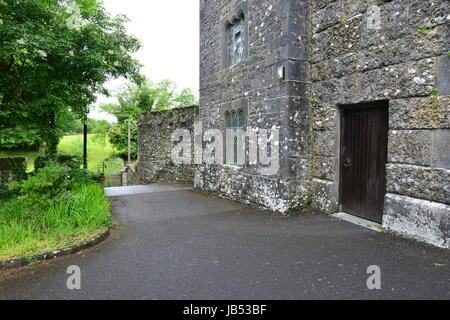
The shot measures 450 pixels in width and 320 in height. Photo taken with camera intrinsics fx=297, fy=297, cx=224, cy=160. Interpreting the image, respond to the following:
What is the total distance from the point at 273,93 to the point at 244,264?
332 centimetres

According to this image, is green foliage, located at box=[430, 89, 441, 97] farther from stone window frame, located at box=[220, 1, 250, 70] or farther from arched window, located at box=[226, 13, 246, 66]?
arched window, located at box=[226, 13, 246, 66]

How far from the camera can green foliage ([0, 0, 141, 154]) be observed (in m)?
6.11

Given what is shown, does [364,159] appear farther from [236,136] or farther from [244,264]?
[236,136]

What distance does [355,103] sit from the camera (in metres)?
4.61

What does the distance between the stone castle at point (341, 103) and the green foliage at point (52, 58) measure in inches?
99.1

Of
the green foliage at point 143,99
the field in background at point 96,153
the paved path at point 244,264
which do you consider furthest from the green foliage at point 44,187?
the green foliage at point 143,99

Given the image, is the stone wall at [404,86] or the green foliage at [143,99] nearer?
the stone wall at [404,86]

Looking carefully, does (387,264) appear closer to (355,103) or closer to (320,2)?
(355,103)

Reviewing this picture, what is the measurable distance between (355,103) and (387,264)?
8.12 feet

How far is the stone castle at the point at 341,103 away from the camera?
3650 mm

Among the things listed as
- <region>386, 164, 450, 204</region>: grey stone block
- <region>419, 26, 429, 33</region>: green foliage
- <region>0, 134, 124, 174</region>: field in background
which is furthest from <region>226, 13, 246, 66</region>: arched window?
<region>0, 134, 124, 174</region>: field in background

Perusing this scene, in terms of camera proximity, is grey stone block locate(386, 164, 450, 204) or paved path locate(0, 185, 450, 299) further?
grey stone block locate(386, 164, 450, 204)

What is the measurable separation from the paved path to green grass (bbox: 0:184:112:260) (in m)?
0.34

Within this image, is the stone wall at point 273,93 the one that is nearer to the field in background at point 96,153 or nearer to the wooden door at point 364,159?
the wooden door at point 364,159
